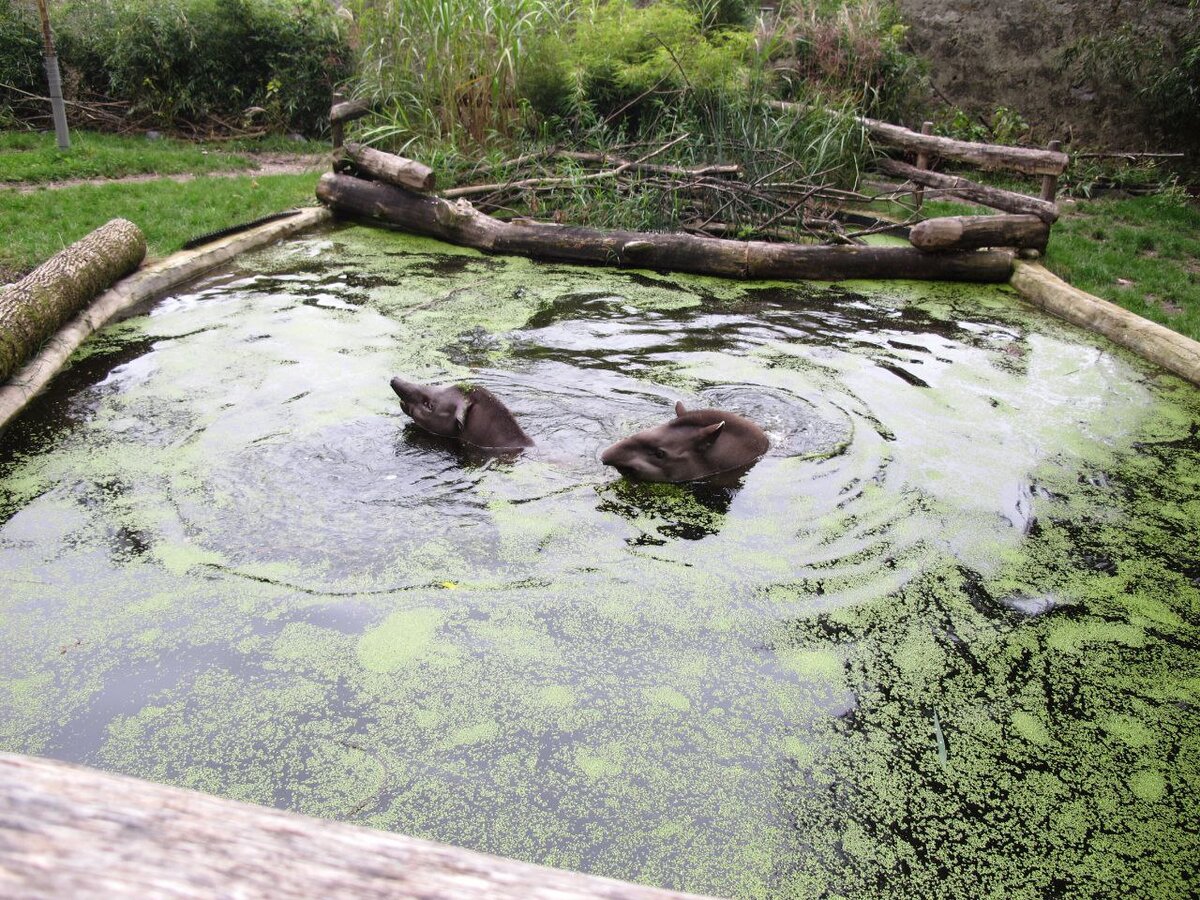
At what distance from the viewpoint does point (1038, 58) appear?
40.0ft

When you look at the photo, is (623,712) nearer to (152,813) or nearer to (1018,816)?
(1018,816)

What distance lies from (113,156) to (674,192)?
6378 millimetres

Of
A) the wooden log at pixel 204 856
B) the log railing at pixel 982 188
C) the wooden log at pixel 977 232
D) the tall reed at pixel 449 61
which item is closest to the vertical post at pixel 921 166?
the log railing at pixel 982 188

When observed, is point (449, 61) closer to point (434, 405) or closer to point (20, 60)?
point (434, 405)

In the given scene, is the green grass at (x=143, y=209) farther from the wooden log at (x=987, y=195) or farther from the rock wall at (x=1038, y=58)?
the rock wall at (x=1038, y=58)

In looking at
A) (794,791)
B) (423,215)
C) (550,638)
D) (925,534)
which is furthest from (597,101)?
(794,791)

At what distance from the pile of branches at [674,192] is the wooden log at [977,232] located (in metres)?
0.58

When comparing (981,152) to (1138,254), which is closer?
(1138,254)

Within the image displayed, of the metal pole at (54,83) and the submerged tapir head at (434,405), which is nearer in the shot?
the submerged tapir head at (434,405)

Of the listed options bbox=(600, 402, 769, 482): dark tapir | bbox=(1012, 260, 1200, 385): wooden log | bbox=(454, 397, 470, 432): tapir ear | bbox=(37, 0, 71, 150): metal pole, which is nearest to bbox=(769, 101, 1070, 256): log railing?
bbox=(1012, 260, 1200, 385): wooden log

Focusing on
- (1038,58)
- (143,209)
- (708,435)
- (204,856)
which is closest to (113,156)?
Answer: (143,209)

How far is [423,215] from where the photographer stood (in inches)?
320

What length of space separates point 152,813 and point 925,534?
123 inches

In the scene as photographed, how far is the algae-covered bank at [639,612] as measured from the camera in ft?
7.23
